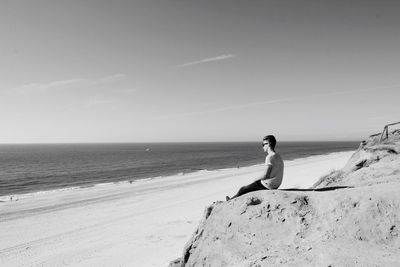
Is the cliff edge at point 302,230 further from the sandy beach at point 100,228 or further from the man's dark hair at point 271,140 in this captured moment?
the sandy beach at point 100,228

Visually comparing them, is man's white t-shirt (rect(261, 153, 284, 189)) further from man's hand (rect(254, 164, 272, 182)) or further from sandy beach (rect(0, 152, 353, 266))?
sandy beach (rect(0, 152, 353, 266))

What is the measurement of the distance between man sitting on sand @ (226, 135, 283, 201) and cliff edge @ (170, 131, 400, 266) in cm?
46

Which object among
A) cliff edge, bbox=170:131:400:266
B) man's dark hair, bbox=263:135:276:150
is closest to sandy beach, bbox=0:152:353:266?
cliff edge, bbox=170:131:400:266

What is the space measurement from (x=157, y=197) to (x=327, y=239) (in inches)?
947

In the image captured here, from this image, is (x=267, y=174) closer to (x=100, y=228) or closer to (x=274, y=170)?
(x=274, y=170)

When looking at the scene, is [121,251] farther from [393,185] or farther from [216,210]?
[393,185]

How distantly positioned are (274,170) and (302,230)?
1860mm

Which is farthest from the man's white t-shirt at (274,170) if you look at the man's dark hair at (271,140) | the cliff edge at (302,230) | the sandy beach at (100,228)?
the sandy beach at (100,228)

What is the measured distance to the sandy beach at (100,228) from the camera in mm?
13062

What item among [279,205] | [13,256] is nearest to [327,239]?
[279,205]

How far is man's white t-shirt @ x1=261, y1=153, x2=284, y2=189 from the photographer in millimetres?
7078

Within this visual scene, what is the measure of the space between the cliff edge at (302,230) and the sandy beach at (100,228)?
6019 mm

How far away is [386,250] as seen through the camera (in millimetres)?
4605

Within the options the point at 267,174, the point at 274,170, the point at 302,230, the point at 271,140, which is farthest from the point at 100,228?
the point at 302,230
